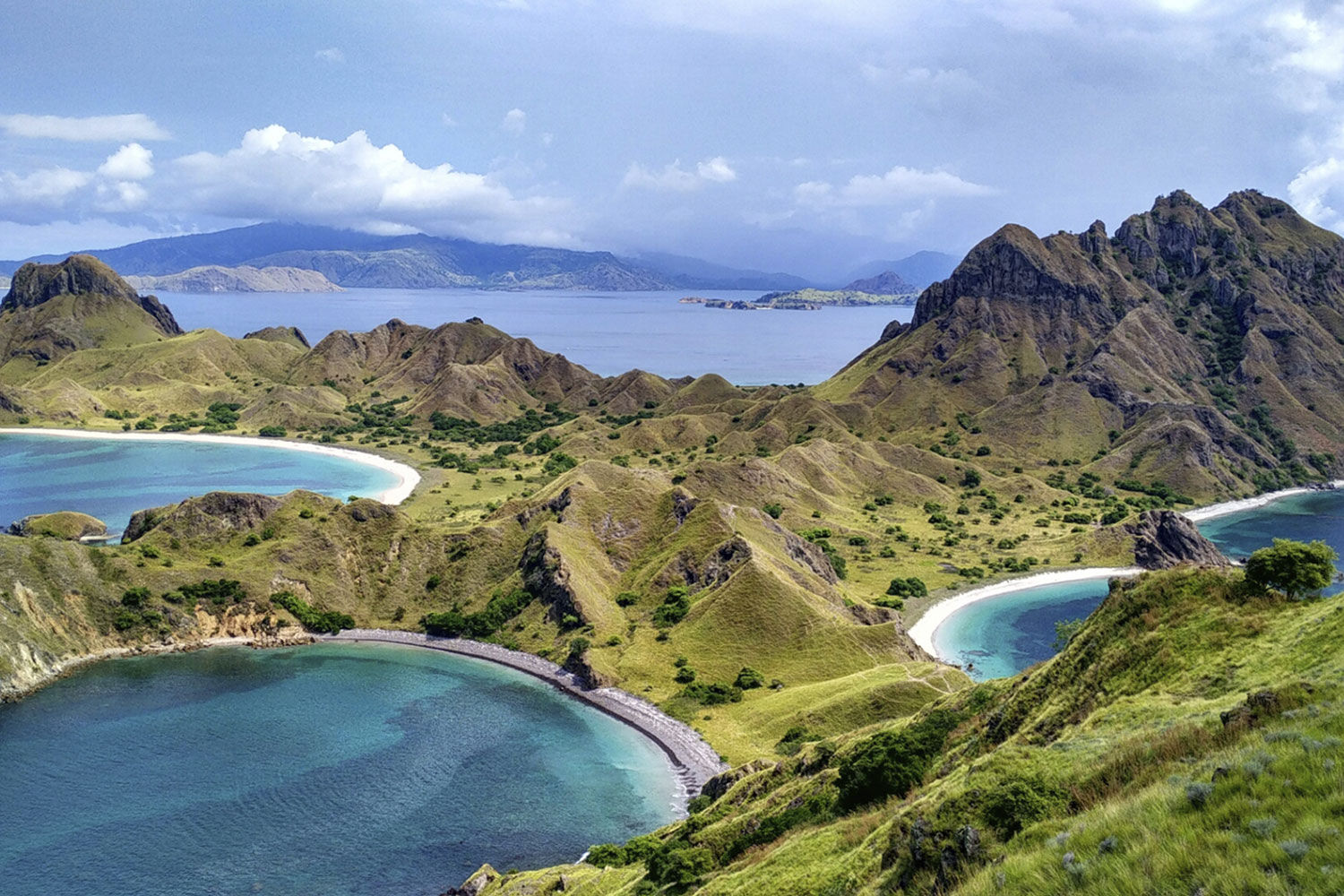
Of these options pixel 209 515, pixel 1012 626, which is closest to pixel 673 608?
pixel 1012 626

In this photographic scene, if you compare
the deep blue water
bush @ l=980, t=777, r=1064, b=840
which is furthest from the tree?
the deep blue water

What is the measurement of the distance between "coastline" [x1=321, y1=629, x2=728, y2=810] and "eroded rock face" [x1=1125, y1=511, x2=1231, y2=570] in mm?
102188

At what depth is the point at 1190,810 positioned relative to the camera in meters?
20.2

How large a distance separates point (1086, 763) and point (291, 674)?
10134cm

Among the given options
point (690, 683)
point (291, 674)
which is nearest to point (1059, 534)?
point (690, 683)

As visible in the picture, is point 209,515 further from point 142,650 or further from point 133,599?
point 142,650

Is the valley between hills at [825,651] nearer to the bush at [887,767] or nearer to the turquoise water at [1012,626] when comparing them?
the bush at [887,767]

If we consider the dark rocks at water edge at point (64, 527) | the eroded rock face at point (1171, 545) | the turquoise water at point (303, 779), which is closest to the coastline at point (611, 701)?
the turquoise water at point (303, 779)

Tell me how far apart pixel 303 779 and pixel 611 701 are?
33.0 m

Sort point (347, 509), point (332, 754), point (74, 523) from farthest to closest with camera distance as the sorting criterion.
→ point (74, 523) → point (347, 509) → point (332, 754)

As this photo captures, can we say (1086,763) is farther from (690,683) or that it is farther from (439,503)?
(439,503)

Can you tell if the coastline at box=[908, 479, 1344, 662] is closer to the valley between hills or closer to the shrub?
the valley between hills

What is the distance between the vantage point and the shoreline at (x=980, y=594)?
12912cm

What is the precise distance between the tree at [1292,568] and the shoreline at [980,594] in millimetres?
82565
